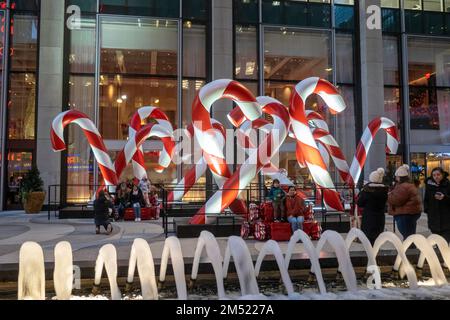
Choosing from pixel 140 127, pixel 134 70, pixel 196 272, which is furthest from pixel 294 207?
pixel 134 70

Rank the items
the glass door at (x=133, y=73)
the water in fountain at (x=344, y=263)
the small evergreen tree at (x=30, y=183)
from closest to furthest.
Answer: the water in fountain at (x=344, y=263)
the small evergreen tree at (x=30, y=183)
the glass door at (x=133, y=73)

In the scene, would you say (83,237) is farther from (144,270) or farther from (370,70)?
(370,70)

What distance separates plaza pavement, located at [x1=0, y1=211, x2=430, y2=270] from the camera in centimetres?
884

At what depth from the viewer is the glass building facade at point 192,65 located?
1967cm

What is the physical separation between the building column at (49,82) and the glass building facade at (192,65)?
0.14ft

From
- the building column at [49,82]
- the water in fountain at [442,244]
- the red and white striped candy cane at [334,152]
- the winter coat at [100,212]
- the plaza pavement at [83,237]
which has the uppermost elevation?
the building column at [49,82]

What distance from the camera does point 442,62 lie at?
24.1 meters

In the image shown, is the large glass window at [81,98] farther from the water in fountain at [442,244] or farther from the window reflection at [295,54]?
the water in fountain at [442,244]

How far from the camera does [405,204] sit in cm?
812

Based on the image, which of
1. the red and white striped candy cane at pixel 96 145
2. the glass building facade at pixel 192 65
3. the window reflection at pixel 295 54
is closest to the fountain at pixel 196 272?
the red and white striped candy cane at pixel 96 145

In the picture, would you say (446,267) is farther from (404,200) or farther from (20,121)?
(20,121)

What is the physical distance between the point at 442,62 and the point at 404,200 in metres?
19.1

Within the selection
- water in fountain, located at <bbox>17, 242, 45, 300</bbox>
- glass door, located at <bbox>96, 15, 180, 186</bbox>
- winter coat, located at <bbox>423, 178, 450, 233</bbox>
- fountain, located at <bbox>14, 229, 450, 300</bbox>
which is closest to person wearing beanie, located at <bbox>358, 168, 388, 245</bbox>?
winter coat, located at <bbox>423, 178, 450, 233</bbox>
